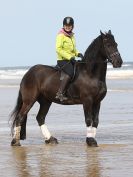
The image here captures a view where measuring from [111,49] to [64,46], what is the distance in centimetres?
107

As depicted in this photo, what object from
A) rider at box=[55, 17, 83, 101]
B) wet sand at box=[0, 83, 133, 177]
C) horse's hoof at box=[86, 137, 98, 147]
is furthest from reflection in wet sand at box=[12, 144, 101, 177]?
rider at box=[55, 17, 83, 101]

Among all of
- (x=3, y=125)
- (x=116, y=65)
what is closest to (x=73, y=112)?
(x=3, y=125)

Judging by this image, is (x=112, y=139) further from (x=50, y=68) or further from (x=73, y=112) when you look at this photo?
(x=73, y=112)

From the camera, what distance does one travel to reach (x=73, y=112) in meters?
21.9

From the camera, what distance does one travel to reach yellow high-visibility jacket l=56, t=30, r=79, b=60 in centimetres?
1335

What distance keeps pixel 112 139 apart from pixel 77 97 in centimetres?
141

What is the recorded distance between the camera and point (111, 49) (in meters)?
12.9

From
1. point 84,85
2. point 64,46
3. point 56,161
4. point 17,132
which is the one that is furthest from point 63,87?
point 56,161

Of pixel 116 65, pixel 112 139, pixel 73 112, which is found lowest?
pixel 73 112

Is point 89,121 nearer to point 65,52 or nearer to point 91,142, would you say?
point 91,142

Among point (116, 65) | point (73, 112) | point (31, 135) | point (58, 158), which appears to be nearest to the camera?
point (58, 158)

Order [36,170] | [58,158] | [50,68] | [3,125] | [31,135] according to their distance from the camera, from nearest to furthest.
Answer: [36,170] < [58,158] < [50,68] < [31,135] < [3,125]

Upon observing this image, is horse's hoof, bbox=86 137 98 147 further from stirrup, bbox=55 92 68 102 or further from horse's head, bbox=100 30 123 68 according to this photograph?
horse's head, bbox=100 30 123 68

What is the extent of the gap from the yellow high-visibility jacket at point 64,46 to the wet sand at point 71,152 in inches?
71.7
